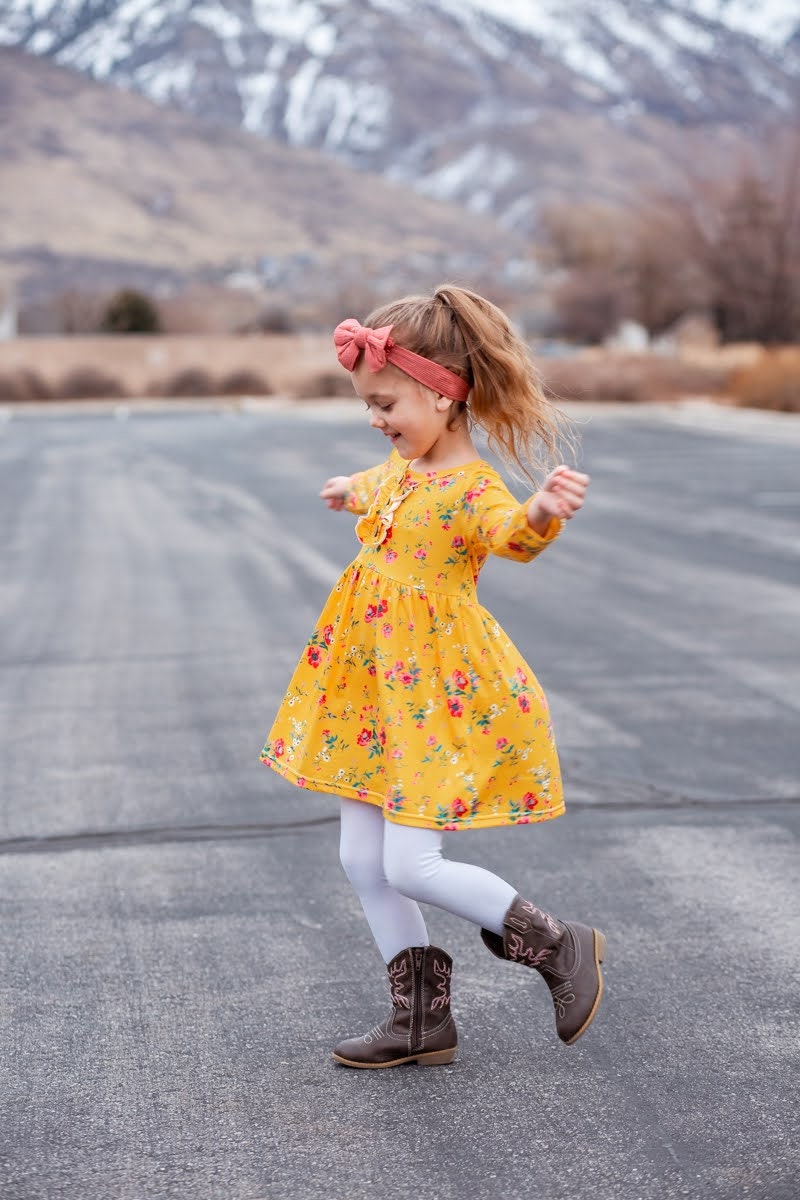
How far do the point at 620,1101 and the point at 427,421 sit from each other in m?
1.44

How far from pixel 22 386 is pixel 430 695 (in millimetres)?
47206

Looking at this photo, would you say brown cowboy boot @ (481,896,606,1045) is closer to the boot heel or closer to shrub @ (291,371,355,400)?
the boot heel

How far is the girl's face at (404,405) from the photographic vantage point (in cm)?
341

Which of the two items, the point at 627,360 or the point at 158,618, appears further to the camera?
the point at 627,360

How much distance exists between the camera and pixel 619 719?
697cm

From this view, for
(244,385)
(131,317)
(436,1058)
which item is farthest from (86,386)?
(436,1058)

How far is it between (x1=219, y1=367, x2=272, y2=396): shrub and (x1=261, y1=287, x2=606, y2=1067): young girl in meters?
48.6

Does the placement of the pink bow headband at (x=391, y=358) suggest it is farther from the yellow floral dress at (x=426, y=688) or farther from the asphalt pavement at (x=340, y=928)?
the asphalt pavement at (x=340, y=928)

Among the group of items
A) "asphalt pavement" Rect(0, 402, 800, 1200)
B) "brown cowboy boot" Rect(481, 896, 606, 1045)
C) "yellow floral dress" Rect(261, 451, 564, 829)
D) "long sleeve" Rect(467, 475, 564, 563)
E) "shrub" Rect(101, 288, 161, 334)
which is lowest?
"shrub" Rect(101, 288, 161, 334)

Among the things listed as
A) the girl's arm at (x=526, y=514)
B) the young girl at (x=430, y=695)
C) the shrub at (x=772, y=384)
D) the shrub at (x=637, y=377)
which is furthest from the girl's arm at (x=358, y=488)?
the shrub at (x=637, y=377)

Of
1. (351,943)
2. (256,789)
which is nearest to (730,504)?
(256,789)

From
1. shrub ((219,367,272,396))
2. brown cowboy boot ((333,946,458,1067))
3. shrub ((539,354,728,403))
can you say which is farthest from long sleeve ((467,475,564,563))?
shrub ((219,367,272,396))

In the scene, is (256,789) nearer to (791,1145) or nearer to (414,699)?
(414,699)

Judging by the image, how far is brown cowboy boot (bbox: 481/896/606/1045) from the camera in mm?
3402
